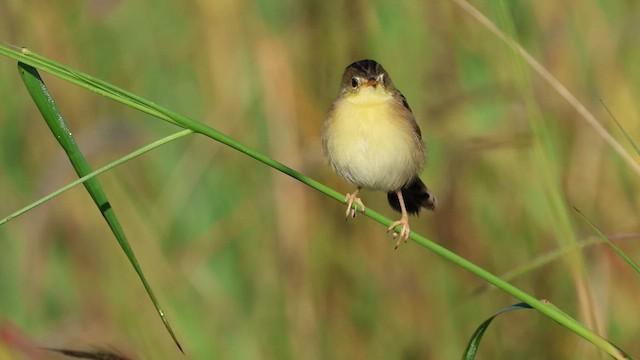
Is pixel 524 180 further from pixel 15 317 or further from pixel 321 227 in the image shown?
pixel 15 317

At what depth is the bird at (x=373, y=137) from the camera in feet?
9.95

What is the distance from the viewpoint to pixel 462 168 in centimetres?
350

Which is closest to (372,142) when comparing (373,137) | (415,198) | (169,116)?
(373,137)

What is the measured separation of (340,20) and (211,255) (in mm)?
1096

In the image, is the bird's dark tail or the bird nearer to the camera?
the bird

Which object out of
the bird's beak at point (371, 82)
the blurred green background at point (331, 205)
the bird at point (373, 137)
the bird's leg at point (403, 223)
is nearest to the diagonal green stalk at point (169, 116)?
the bird's leg at point (403, 223)

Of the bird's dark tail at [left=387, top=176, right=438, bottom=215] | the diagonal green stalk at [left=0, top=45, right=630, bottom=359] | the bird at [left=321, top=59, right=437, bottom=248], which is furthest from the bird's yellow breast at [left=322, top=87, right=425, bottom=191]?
the diagonal green stalk at [left=0, top=45, right=630, bottom=359]

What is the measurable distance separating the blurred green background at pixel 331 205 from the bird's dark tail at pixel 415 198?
193 mm

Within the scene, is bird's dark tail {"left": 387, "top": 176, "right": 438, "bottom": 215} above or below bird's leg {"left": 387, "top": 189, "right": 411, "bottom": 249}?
above

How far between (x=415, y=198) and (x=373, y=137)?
0.33m

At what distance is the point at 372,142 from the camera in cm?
304

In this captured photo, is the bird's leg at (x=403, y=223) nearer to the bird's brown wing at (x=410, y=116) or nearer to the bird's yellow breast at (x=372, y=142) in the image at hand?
the bird's yellow breast at (x=372, y=142)

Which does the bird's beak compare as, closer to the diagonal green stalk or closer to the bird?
the bird

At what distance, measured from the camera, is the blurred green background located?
11.0 feet
